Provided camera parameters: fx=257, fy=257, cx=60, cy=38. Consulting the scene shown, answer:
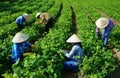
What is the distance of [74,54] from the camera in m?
8.96

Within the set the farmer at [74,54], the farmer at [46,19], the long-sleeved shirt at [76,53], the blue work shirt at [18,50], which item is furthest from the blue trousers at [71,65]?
the farmer at [46,19]

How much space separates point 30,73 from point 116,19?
13302 millimetres

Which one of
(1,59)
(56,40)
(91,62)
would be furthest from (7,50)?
(91,62)

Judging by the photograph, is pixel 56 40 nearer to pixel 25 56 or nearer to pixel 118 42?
pixel 25 56

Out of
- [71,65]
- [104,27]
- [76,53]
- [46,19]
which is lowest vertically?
[71,65]

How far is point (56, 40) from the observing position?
10500 mm

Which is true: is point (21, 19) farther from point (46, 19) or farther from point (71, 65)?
point (71, 65)

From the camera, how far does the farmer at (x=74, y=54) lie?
28.6 feet

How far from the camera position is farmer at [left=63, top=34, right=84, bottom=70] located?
8719 mm

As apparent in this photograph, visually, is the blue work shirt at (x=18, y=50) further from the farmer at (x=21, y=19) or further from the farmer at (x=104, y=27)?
the farmer at (x=21, y=19)

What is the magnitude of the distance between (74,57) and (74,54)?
9.0 inches

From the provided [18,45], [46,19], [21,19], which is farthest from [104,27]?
[21,19]

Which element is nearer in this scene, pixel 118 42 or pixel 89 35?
pixel 89 35

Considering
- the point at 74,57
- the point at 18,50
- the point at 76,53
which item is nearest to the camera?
the point at 18,50
